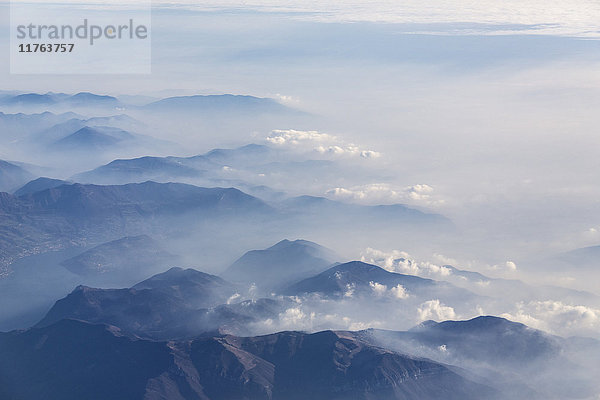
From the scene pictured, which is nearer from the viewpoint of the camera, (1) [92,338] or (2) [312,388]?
(2) [312,388]

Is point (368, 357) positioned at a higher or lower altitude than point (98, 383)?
higher

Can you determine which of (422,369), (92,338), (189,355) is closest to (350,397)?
(422,369)

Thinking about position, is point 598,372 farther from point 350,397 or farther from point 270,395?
point 270,395

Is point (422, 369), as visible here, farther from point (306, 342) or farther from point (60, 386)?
point (60, 386)

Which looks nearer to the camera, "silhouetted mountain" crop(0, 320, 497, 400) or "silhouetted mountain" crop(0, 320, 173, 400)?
"silhouetted mountain" crop(0, 320, 497, 400)

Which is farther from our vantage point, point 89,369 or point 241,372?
point 89,369

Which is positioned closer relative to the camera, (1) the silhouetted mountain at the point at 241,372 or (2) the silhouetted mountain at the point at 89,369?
(1) the silhouetted mountain at the point at 241,372

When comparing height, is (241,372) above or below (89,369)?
above
